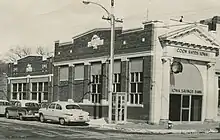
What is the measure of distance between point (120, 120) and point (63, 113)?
500cm

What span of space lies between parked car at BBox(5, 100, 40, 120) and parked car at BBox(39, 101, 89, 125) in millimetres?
3073

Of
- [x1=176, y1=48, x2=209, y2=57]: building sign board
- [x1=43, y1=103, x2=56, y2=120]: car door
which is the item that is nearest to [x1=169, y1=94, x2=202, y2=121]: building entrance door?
[x1=176, y1=48, x2=209, y2=57]: building sign board

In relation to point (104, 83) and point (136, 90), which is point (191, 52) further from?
point (104, 83)

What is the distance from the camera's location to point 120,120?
33531 mm

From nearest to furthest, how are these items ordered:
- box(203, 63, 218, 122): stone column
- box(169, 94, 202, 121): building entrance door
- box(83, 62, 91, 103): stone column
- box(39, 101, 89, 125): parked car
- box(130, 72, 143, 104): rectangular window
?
box(39, 101, 89, 125): parked car < box(130, 72, 143, 104): rectangular window < box(169, 94, 202, 121): building entrance door < box(203, 63, 218, 122): stone column < box(83, 62, 91, 103): stone column

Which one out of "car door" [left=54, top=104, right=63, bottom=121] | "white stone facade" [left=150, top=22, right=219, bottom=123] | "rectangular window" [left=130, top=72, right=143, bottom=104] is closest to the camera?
"car door" [left=54, top=104, right=63, bottom=121]

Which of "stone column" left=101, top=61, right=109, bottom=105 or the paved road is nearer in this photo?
the paved road

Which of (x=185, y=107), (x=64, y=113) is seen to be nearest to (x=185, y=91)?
(x=185, y=107)

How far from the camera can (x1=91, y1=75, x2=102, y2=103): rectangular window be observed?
38531 mm

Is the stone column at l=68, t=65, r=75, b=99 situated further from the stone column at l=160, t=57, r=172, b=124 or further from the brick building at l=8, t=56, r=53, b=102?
the stone column at l=160, t=57, r=172, b=124

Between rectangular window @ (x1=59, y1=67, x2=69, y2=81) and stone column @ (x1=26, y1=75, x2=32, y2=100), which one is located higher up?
rectangular window @ (x1=59, y1=67, x2=69, y2=81)

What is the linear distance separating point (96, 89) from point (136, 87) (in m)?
5.45

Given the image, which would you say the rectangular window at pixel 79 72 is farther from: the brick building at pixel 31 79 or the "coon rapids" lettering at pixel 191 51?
the "coon rapids" lettering at pixel 191 51

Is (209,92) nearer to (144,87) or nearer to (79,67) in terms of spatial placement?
(144,87)
